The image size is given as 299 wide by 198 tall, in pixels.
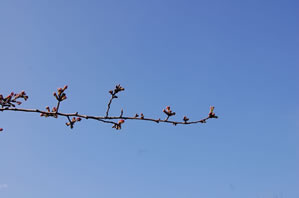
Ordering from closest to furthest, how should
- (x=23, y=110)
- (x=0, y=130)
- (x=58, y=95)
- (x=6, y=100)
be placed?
1. (x=23, y=110)
2. (x=58, y=95)
3. (x=6, y=100)
4. (x=0, y=130)

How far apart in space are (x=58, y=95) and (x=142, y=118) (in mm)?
1543

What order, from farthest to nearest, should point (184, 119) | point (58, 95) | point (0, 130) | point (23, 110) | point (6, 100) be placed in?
point (0, 130) < point (6, 100) < point (184, 119) < point (58, 95) < point (23, 110)

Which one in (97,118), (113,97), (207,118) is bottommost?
(97,118)

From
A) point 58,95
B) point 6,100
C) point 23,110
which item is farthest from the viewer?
point 6,100

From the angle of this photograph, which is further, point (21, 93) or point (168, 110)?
point (21, 93)

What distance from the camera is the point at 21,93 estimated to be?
5324 millimetres

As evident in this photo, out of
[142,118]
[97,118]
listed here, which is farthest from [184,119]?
[97,118]

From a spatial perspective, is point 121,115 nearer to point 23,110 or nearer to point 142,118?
point 142,118

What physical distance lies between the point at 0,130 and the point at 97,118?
2.82 meters

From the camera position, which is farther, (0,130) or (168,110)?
(0,130)

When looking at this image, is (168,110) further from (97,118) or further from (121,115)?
(97,118)

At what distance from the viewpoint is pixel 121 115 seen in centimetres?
419

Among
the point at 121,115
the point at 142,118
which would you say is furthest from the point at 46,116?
the point at 142,118

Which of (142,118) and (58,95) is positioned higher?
(58,95)
